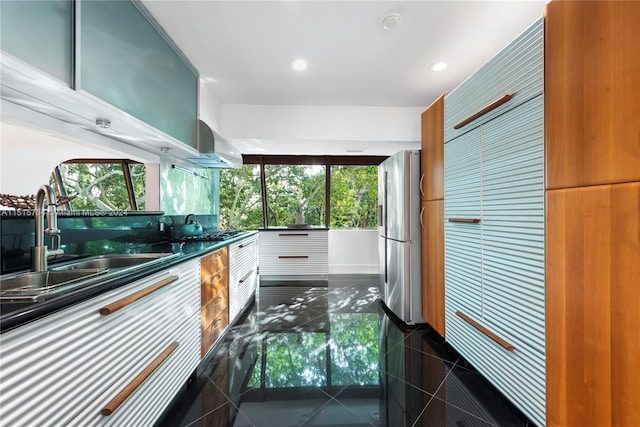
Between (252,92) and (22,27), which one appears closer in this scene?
(22,27)

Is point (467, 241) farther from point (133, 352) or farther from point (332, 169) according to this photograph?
point (332, 169)

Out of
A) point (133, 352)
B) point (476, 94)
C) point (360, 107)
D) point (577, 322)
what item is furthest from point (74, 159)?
point (360, 107)

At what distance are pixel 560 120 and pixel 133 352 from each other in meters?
2.17

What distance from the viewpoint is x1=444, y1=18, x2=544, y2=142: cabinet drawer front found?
4.25 feet

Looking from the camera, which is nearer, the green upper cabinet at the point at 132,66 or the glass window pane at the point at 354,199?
the green upper cabinet at the point at 132,66

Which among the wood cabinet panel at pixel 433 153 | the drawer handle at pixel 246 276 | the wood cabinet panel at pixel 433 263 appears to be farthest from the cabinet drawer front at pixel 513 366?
the drawer handle at pixel 246 276

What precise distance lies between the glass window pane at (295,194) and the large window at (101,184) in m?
2.93

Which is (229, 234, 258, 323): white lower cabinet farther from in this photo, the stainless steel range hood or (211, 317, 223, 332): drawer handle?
the stainless steel range hood

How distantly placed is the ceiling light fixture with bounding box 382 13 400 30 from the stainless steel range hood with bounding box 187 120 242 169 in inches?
74.1

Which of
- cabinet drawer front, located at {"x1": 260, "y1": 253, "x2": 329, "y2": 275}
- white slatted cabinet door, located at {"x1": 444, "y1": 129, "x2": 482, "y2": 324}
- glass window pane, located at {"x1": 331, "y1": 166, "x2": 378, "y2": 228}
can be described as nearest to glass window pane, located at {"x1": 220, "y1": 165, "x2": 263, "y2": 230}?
cabinet drawer front, located at {"x1": 260, "y1": 253, "x2": 329, "y2": 275}

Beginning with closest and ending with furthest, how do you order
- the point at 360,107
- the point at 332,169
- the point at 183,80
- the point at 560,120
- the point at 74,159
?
the point at 560,120 < the point at 74,159 < the point at 183,80 < the point at 360,107 < the point at 332,169

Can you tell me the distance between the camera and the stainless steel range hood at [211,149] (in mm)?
2705

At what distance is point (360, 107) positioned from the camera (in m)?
3.67

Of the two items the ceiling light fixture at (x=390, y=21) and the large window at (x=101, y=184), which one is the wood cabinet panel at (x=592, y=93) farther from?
the large window at (x=101, y=184)
